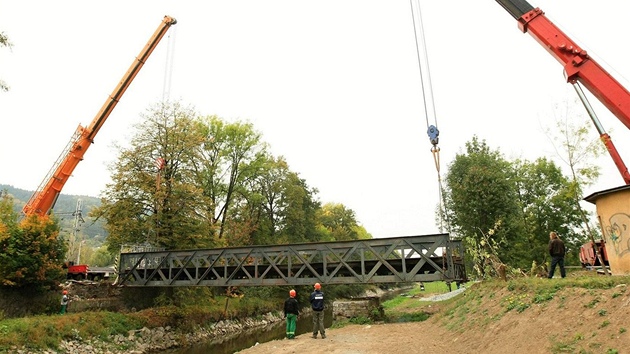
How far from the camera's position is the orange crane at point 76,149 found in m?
22.7

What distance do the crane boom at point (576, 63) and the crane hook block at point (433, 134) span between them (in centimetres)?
540

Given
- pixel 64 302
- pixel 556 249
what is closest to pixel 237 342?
pixel 64 302

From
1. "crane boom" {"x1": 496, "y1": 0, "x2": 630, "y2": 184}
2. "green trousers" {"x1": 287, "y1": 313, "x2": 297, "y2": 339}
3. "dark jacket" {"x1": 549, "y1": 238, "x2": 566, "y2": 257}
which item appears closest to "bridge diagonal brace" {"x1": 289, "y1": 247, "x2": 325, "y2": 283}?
"green trousers" {"x1": 287, "y1": 313, "x2": 297, "y2": 339}

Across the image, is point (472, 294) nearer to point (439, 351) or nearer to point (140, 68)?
point (439, 351)

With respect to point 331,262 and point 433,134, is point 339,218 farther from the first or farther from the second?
point 433,134

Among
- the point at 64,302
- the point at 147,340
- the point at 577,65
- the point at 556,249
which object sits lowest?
the point at 147,340

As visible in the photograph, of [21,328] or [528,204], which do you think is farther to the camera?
[528,204]

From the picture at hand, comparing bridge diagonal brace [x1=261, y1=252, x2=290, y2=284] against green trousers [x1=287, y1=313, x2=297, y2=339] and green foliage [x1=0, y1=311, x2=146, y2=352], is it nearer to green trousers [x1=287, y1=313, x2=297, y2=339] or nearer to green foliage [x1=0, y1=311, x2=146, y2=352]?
green trousers [x1=287, y1=313, x2=297, y2=339]

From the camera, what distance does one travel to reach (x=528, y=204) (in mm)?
39656

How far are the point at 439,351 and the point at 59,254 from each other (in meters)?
19.0

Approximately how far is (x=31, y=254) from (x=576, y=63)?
2455cm

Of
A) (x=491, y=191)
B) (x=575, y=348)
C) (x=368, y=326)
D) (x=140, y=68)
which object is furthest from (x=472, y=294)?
(x=140, y=68)

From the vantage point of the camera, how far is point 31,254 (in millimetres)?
18734

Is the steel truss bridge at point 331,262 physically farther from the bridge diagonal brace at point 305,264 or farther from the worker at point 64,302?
the worker at point 64,302
